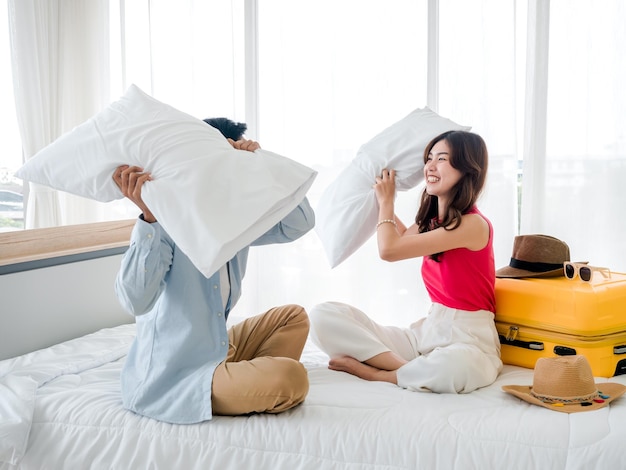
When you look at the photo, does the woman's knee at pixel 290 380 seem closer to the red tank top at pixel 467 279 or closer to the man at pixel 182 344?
the man at pixel 182 344

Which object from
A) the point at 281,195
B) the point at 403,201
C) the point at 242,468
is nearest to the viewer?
the point at 242,468

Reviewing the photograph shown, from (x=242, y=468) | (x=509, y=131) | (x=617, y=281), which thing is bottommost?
(x=242, y=468)

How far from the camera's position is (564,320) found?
1.79 m

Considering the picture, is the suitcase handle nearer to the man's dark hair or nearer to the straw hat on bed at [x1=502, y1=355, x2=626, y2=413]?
the straw hat on bed at [x1=502, y1=355, x2=626, y2=413]

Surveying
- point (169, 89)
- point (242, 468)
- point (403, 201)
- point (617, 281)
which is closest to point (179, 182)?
point (242, 468)

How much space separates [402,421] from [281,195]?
56 centimetres

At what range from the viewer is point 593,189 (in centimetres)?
261

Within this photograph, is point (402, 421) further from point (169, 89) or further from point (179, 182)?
point (169, 89)

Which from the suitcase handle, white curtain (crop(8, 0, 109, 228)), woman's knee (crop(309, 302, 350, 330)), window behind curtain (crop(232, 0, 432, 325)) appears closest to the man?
woman's knee (crop(309, 302, 350, 330))

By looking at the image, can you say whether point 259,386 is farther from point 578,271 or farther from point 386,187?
point 578,271

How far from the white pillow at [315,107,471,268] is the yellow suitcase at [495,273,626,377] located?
429 millimetres

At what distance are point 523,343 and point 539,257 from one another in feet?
0.89

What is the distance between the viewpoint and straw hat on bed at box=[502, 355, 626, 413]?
5.01ft

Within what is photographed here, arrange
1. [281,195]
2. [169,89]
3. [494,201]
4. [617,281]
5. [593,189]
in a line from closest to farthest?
[281,195], [617,281], [593,189], [494,201], [169,89]
